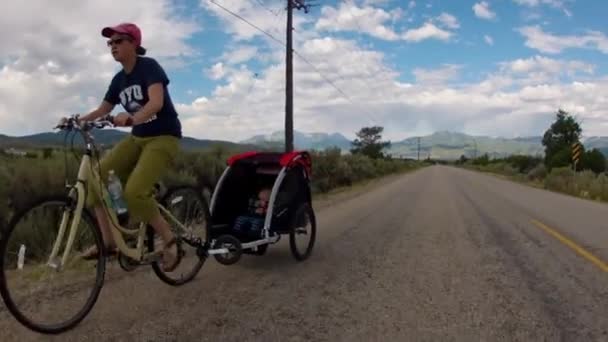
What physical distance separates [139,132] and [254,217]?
2.24 metres

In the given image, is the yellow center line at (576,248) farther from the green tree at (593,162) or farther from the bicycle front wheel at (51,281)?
the green tree at (593,162)

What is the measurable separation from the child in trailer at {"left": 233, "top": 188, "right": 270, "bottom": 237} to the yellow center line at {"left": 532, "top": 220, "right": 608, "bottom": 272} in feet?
13.6

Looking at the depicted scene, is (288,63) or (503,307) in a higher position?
(288,63)

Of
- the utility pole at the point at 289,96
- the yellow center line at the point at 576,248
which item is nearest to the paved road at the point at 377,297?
the yellow center line at the point at 576,248

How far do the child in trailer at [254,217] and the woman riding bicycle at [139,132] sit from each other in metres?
1.43

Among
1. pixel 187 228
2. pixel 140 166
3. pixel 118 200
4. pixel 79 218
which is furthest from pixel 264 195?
pixel 79 218

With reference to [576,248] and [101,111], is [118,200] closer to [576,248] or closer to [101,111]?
[101,111]

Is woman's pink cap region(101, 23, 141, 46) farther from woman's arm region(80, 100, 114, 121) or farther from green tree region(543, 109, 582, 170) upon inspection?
green tree region(543, 109, 582, 170)

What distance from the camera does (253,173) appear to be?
23.2 feet

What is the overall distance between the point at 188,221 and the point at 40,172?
3691mm

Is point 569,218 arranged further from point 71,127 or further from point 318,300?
point 71,127

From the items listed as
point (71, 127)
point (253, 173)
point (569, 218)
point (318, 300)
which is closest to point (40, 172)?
point (253, 173)

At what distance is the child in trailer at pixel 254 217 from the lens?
6430 mm

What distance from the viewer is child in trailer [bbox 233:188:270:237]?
253 inches
